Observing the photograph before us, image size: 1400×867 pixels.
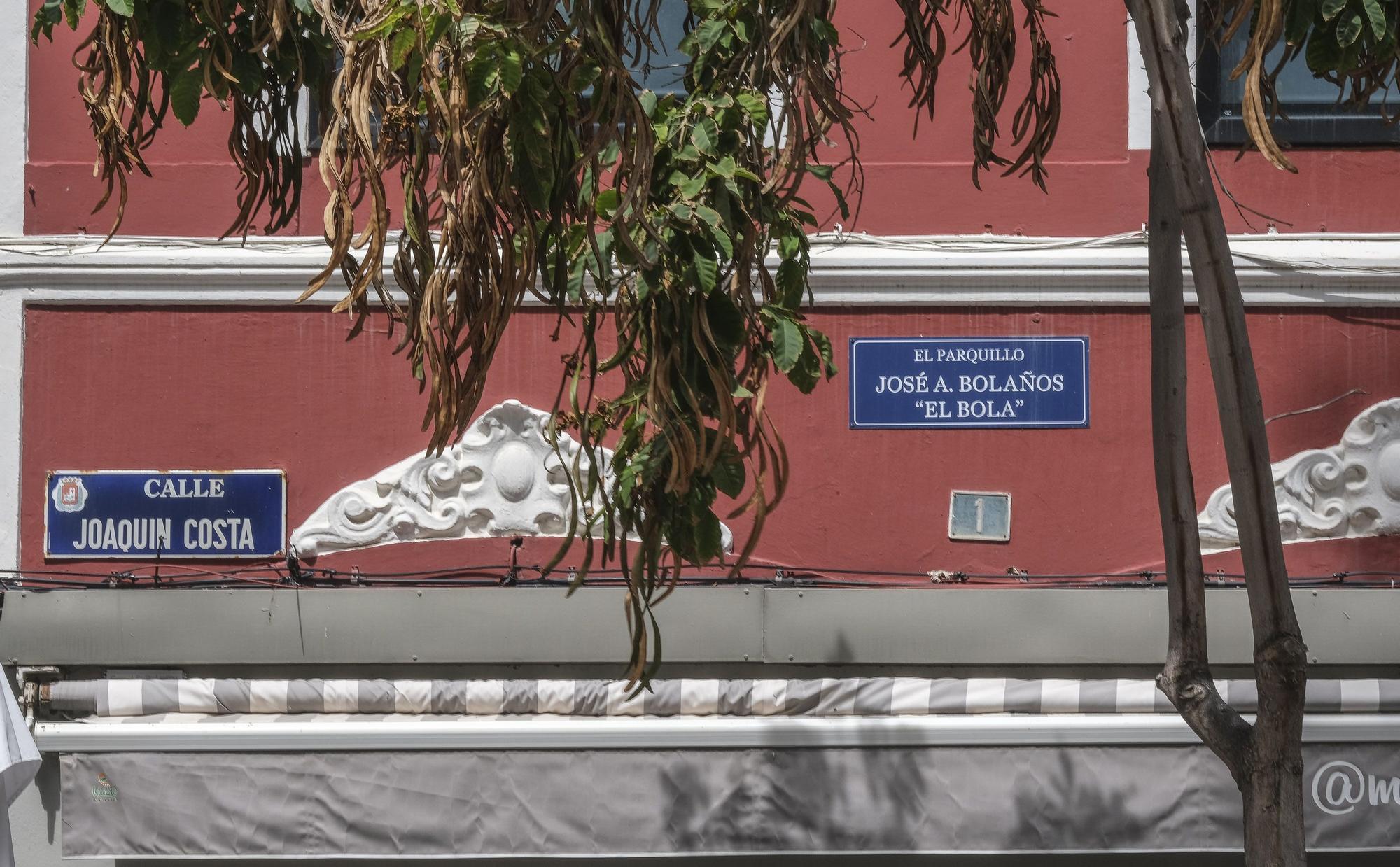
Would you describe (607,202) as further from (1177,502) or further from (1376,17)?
(1376,17)

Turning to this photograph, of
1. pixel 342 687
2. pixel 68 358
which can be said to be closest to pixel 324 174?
pixel 342 687

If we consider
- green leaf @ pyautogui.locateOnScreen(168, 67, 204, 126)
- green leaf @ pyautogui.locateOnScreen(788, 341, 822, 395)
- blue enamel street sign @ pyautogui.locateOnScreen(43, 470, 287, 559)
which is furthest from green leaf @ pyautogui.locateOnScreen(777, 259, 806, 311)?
blue enamel street sign @ pyautogui.locateOnScreen(43, 470, 287, 559)

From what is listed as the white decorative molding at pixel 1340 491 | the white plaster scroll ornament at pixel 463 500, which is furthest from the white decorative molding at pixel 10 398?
the white decorative molding at pixel 1340 491

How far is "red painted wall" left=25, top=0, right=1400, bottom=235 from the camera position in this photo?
641 cm

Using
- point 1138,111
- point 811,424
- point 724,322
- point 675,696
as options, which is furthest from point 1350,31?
point 675,696

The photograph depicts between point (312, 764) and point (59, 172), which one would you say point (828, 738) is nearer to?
point (312, 764)

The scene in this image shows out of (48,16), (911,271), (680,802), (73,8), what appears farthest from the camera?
(911,271)

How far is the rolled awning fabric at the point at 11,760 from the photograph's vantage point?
5.14 metres

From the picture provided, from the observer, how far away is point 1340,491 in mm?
6281

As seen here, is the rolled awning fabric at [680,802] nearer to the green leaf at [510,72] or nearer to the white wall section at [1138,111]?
the white wall section at [1138,111]

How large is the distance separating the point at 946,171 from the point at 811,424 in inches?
48.9

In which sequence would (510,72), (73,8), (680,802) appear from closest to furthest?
(510,72)
(73,8)
(680,802)

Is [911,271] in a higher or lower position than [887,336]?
higher

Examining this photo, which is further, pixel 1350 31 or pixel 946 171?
pixel 946 171
